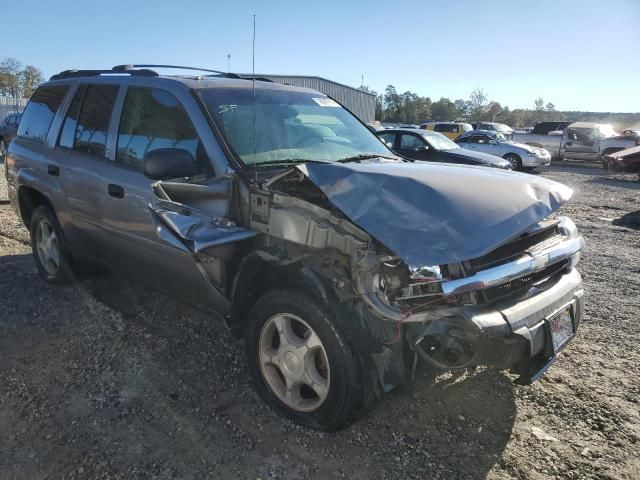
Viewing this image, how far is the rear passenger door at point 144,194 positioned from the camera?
3.29m

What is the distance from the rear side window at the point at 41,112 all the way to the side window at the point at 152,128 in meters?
1.24

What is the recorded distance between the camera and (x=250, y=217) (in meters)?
2.95

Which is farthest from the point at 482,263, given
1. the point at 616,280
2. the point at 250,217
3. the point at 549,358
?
the point at 616,280

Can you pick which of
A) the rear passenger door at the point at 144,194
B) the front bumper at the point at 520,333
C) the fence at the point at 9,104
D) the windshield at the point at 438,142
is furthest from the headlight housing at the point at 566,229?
the fence at the point at 9,104

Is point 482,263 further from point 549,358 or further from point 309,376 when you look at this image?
point 309,376

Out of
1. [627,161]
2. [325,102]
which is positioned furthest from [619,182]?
[325,102]

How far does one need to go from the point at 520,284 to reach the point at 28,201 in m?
4.73

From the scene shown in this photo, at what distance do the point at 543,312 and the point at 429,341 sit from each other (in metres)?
0.64

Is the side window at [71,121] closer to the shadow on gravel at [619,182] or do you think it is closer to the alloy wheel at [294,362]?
the alloy wheel at [294,362]

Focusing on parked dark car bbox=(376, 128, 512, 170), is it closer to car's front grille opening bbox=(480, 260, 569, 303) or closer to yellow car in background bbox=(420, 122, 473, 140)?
car's front grille opening bbox=(480, 260, 569, 303)

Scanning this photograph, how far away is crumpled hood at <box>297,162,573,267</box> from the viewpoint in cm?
228

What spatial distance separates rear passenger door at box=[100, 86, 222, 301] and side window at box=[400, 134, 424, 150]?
8747 mm

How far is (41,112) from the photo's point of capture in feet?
15.9

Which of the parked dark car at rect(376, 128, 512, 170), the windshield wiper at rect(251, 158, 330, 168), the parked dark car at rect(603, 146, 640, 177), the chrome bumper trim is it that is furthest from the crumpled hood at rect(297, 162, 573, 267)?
the parked dark car at rect(603, 146, 640, 177)
